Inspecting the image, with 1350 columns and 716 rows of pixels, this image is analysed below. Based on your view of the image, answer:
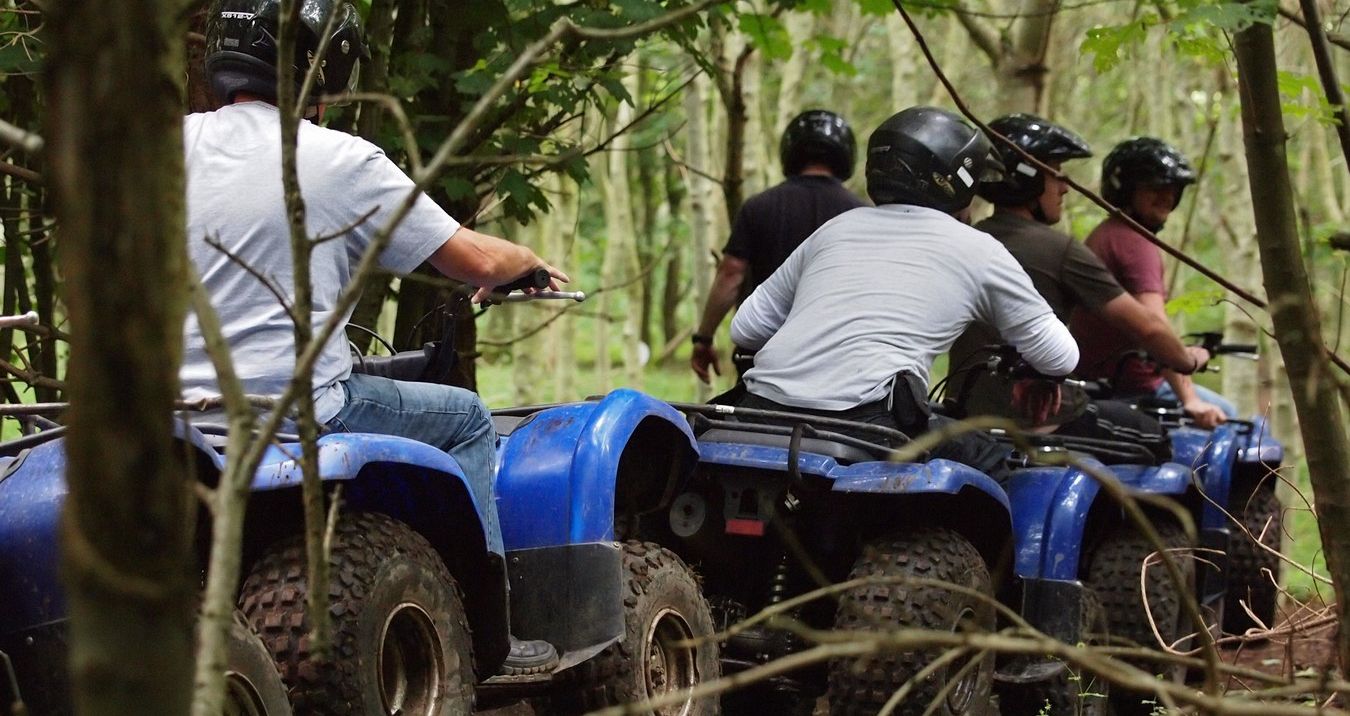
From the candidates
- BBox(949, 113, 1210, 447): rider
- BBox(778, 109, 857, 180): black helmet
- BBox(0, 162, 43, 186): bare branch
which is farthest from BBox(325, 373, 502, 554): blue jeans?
BBox(778, 109, 857, 180): black helmet

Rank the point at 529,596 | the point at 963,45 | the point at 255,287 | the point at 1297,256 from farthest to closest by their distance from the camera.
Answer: the point at 963,45 → the point at 529,596 → the point at 255,287 → the point at 1297,256

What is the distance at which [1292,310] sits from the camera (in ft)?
10.8

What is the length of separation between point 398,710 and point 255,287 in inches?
40.9

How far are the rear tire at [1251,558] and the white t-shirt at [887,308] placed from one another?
2.54 metres

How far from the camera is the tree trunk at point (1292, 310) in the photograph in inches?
128

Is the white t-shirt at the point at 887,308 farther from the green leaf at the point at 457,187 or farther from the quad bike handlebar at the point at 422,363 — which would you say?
the green leaf at the point at 457,187

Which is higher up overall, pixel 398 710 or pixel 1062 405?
pixel 1062 405

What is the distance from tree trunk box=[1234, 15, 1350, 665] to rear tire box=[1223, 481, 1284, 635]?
475 centimetres

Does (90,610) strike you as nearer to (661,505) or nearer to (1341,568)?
(1341,568)

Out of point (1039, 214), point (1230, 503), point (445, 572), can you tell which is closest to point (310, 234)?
point (445, 572)

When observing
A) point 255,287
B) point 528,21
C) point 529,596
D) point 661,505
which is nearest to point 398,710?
point 529,596

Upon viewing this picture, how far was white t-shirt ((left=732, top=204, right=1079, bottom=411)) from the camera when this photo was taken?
566 centimetres

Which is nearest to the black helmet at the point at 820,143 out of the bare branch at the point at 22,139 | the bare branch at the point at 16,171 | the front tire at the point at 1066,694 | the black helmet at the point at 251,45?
the front tire at the point at 1066,694

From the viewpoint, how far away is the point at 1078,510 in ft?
19.9
